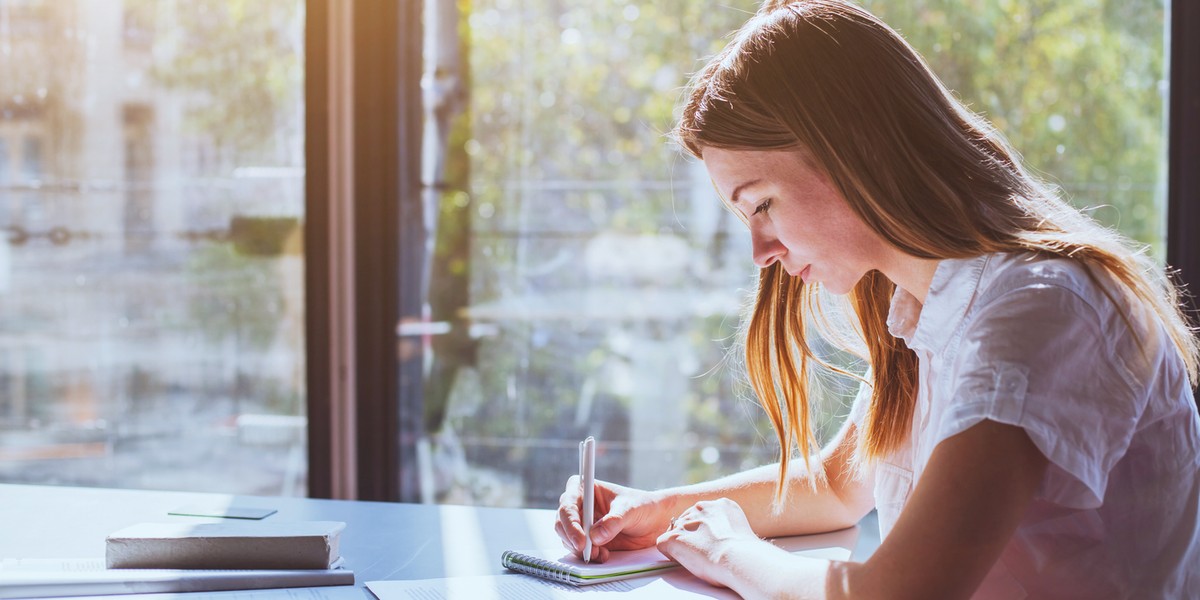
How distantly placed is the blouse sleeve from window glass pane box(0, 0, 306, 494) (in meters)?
1.94

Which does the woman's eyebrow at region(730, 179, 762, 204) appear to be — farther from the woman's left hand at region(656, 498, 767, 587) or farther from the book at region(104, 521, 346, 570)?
the book at region(104, 521, 346, 570)

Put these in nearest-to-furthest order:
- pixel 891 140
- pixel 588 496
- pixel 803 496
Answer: pixel 891 140
pixel 588 496
pixel 803 496

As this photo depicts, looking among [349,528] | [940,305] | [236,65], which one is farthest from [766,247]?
[236,65]

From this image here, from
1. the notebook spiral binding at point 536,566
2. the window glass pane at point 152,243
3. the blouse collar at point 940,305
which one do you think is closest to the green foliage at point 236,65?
the window glass pane at point 152,243

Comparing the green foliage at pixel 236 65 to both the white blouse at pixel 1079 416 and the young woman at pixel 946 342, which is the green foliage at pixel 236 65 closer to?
the young woman at pixel 946 342

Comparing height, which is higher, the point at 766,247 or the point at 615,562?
the point at 766,247

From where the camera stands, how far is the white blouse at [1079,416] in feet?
2.95

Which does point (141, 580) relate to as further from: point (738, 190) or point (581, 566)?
point (738, 190)

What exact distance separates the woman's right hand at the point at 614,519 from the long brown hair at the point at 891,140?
1.63 ft

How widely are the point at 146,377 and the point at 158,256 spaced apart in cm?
31

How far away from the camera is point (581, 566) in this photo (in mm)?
1255

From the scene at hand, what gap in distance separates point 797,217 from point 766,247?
0.26ft

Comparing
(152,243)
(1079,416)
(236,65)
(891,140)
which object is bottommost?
(1079,416)

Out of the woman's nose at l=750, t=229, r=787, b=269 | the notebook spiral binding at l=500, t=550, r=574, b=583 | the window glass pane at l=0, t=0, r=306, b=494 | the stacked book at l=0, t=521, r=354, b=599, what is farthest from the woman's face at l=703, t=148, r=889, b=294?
the window glass pane at l=0, t=0, r=306, b=494
